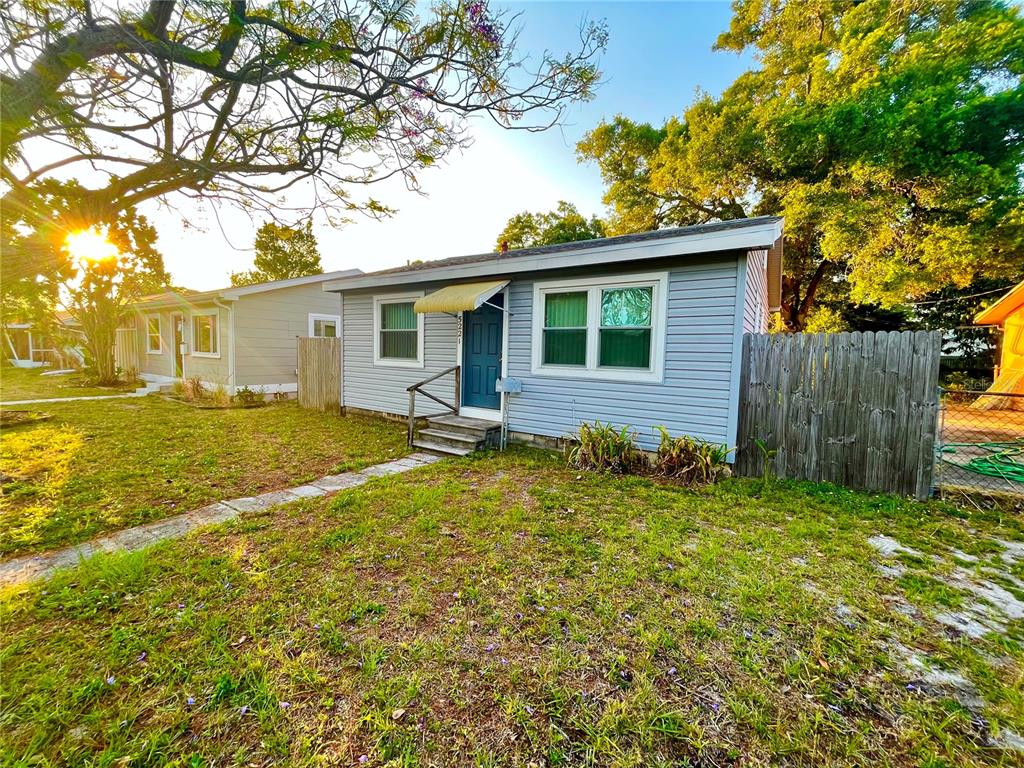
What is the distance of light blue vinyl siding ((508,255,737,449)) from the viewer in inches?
203

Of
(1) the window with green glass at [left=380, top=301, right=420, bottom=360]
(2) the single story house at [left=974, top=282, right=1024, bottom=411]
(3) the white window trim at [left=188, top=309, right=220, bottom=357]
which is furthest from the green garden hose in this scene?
(3) the white window trim at [left=188, top=309, right=220, bottom=357]

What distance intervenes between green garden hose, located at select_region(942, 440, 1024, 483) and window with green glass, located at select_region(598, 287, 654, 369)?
3.88m

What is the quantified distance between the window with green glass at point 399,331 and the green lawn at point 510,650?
5.04m

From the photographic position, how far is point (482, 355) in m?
7.43

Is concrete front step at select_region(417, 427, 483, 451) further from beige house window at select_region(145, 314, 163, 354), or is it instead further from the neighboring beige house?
beige house window at select_region(145, 314, 163, 354)

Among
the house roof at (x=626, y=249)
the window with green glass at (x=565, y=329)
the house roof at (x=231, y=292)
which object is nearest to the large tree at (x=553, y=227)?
the house roof at (x=231, y=292)

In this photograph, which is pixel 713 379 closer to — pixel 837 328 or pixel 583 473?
pixel 583 473

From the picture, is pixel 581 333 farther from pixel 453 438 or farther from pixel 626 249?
pixel 453 438

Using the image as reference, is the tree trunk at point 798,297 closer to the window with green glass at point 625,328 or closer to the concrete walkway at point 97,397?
the window with green glass at point 625,328

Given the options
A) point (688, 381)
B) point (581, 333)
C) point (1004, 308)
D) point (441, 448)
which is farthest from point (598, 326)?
point (1004, 308)

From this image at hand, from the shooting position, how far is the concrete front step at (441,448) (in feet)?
21.2

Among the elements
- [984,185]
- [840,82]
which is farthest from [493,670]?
[840,82]

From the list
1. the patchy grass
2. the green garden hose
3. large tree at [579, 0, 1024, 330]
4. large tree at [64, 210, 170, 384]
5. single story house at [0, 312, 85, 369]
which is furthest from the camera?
single story house at [0, 312, 85, 369]

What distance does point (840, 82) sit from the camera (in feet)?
39.8
